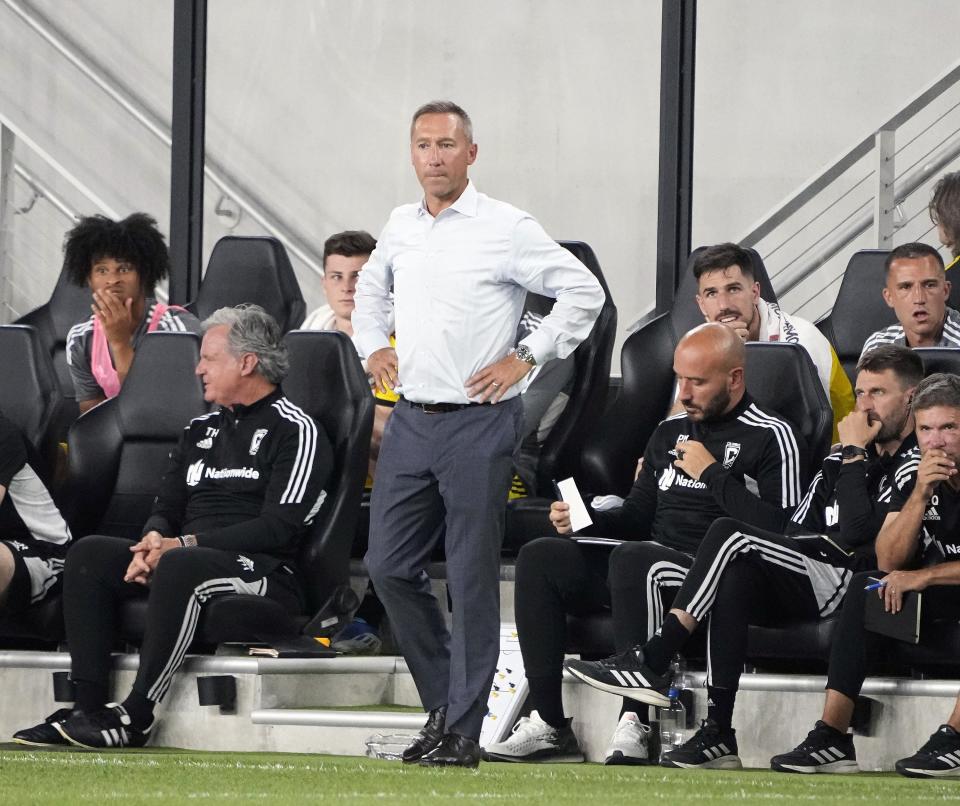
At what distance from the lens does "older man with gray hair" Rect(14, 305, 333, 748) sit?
15.3 ft

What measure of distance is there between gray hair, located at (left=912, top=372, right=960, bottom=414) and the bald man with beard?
43 centimetres

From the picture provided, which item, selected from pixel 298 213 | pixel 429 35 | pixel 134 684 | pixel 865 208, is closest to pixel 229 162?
pixel 298 213

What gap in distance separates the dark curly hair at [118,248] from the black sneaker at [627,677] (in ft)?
8.32

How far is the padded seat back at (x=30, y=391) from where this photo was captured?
5598 millimetres

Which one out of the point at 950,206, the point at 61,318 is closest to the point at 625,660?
the point at 950,206

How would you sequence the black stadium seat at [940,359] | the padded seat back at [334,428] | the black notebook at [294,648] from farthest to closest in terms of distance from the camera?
1. the padded seat back at [334,428]
2. the black notebook at [294,648]
3. the black stadium seat at [940,359]

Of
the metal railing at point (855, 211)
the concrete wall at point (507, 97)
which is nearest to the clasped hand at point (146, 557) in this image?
the concrete wall at point (507, 97)

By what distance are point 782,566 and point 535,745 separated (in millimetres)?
721

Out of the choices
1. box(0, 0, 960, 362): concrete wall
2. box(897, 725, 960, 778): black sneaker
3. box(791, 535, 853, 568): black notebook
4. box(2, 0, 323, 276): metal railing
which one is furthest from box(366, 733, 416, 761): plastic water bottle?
box(2, 0, 323, 276): metal railing

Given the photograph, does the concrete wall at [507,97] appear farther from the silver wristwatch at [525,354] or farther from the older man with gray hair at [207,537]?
the silver wristwatch at [525,354]

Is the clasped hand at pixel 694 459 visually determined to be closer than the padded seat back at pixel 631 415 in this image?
Yes

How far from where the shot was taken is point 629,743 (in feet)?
14.1

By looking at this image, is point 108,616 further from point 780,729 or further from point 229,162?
point 229,162

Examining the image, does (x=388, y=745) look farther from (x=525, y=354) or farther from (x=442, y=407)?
(x=525, y=354)
